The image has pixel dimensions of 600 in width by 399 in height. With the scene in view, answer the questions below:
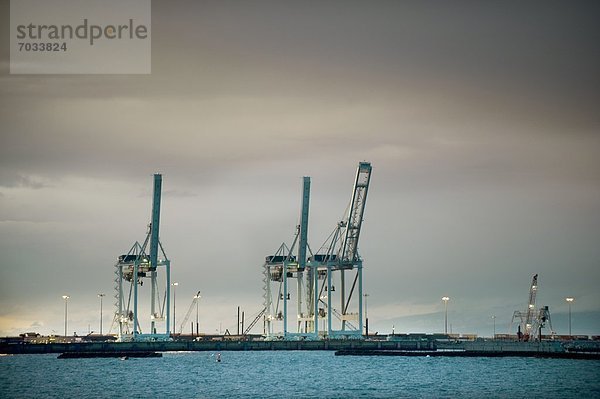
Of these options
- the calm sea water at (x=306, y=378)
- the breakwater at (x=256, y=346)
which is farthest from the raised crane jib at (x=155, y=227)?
the calm sea water at (x=306, y=378)

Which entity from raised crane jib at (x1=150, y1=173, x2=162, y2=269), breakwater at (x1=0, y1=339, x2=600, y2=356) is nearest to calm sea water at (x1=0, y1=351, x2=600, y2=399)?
breakwater at (x1=0, y1=339, x2=600, y2=356)

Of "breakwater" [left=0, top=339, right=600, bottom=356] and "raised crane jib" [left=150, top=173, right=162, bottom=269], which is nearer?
"breakwater" [left=0, top=339, right=600, bottom=356]

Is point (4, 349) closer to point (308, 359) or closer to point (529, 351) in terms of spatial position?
point (308, 359)

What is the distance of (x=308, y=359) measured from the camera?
164m

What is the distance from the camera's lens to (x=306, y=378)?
123 metres

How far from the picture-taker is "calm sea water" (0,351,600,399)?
106 m

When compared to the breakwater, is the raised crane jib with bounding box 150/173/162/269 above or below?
above

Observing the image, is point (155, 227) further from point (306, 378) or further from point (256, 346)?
point (306, 378)

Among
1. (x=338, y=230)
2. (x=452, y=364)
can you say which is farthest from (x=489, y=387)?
(x=338, y=230)

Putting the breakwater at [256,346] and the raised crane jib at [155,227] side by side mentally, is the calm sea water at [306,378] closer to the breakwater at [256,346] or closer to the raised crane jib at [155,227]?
the breakwater at [256,346]

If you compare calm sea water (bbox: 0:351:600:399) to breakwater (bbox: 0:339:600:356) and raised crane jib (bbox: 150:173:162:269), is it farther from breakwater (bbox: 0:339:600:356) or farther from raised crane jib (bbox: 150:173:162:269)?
raised crane jib (bbox: 150:173:162:269)

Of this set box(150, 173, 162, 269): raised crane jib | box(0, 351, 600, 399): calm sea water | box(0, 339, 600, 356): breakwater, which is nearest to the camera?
box(0, 351, 600, 399): calm sea water

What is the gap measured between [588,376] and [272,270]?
264ft

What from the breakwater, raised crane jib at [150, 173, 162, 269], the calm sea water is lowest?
the calm sea water
